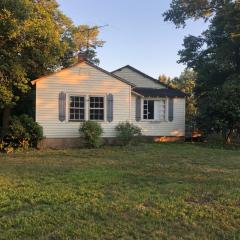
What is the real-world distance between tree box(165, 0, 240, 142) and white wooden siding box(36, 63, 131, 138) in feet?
16.2

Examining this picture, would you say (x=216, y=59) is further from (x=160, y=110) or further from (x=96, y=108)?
(x=96, y=108)

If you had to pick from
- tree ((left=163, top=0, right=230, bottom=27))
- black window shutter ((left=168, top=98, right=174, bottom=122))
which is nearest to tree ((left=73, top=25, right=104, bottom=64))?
tree ((left=163, top=0, right=230, bottom=27))

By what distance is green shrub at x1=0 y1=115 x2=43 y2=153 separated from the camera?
18.0 metres

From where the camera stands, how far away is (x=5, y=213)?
669 centimetres

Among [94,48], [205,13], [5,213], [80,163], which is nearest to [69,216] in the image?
[5,213]

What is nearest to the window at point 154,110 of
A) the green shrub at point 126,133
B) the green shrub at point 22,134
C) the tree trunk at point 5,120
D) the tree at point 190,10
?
the green shrub at point 126,133

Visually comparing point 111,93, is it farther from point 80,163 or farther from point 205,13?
point 205,13

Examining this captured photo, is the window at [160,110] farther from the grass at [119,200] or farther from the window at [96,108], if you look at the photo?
the grass at [119,200]

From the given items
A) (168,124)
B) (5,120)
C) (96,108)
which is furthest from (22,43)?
(168,124)

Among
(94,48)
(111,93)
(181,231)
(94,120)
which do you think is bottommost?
(181,231)

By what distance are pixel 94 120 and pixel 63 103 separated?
1.75 metres

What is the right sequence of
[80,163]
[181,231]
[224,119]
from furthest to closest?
[224,119]
[80,163]
[181,231]

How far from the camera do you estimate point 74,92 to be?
19.7 metres

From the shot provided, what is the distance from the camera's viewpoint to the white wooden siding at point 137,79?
2419cm
